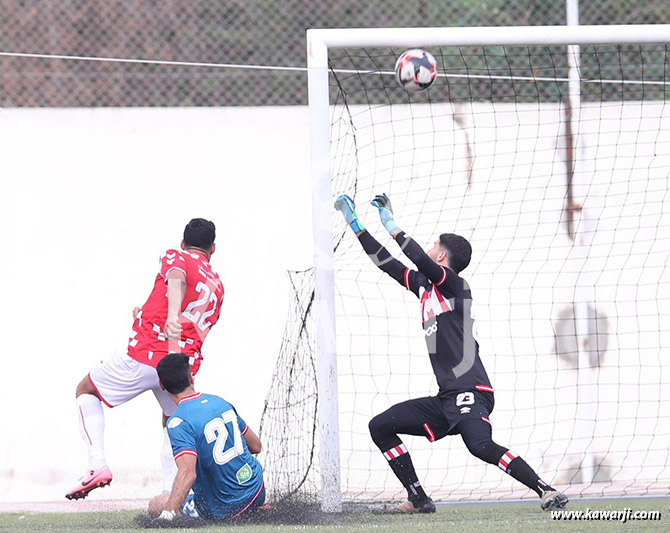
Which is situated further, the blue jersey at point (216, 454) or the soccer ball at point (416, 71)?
the soccer ball at point (416, 71)

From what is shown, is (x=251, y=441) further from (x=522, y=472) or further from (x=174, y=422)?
(x=522, y=472)

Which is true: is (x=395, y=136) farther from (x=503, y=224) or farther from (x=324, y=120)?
(x=324, y=120)

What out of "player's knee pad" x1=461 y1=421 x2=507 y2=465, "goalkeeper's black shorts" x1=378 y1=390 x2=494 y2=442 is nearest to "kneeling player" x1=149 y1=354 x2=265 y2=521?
"goalkeeper's black shorts" x1=378 y1=390 x2=494 y2=442

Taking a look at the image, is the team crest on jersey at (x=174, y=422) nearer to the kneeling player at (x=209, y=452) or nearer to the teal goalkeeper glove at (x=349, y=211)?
the kneeling player at (x=209, y=452)

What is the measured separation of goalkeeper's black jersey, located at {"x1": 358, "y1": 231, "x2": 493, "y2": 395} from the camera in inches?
207

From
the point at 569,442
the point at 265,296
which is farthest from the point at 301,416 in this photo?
the point at 569,442

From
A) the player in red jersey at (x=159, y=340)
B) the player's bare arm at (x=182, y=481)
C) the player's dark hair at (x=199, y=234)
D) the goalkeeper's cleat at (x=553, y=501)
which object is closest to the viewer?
the player's bare arm at (x=182, y=481)

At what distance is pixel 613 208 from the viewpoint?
7.56 meters

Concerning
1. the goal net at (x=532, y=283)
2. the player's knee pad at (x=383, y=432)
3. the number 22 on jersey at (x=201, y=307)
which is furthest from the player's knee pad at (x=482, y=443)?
the goal net at (x=532, y=283)

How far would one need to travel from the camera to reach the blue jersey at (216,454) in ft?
15.4

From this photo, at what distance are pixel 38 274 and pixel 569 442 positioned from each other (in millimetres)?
4160

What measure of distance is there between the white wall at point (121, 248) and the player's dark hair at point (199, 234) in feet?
6.27

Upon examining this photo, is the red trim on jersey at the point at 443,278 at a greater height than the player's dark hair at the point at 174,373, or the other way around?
the red trim on jersey at the point at 443,278

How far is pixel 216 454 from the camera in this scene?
4.77 meters
